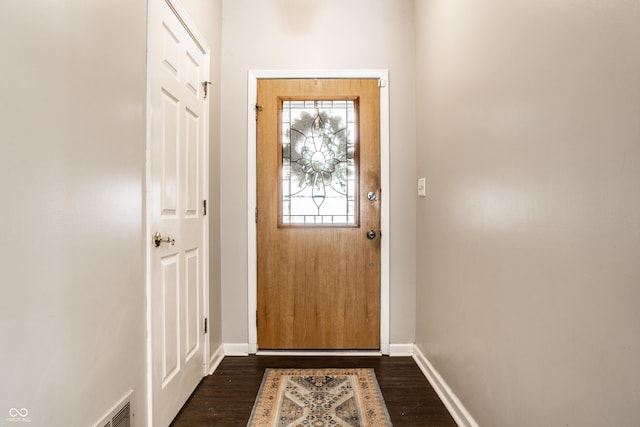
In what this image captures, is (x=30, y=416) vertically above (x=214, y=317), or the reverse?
(x=30, y=416)

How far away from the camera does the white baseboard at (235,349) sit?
272 cm

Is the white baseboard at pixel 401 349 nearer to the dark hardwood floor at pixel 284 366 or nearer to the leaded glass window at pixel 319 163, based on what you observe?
the dark hardwood floor at pixel 284 366

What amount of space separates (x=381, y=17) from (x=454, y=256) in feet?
6.25

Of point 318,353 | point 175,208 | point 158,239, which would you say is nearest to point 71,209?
point 158,239

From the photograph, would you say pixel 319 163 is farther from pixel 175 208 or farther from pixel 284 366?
pixel 284 366

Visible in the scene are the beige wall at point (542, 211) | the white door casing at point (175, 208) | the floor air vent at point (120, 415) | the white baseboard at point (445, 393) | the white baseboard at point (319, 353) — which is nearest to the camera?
the beige wall at point (542, 211)

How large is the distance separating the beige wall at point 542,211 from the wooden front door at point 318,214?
→ 2.39 feet

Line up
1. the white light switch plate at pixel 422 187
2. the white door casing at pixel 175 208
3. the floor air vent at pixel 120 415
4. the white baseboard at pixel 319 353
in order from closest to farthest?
the floor air vent at pixel 120 415 < the white door casing at pixel 175 208 < the white light switch plate at pixel 422 187 < the white baseboard at pixel 319 353

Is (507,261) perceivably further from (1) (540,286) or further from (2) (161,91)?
(2) (161,91)

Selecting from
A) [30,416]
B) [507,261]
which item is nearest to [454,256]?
[507,261]

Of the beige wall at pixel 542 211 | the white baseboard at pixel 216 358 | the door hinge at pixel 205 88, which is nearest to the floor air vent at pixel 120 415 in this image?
the white baseboard at pixel 216 358

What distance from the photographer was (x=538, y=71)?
1.21 m

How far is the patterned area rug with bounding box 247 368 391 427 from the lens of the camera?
1.86 metres

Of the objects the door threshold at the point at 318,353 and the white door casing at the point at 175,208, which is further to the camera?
the door threshold at the point at 318,353
